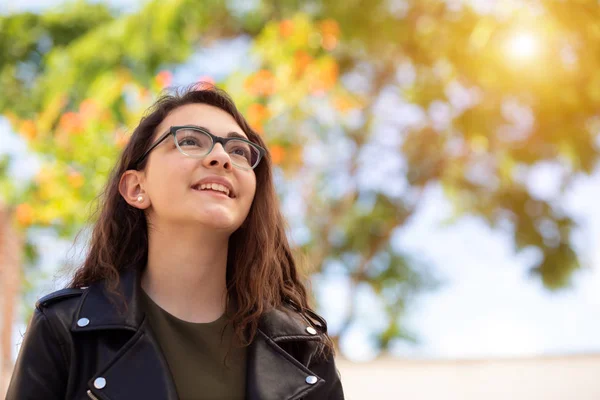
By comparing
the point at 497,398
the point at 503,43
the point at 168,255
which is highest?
the point at 503,43

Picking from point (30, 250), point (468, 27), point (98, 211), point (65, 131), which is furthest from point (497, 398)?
point (30, 250)

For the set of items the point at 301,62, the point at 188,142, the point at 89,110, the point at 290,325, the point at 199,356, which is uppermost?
the point at 301,62

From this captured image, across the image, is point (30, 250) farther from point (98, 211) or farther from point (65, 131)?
point (98, 211)

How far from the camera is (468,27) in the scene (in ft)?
22.9

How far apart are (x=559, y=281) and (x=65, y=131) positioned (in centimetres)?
539

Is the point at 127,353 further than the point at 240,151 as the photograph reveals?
No

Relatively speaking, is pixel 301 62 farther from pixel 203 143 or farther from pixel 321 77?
pixel 203 143

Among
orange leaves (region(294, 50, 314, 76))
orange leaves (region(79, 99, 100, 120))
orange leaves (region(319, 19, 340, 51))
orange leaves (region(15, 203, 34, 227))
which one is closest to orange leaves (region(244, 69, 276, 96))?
orange leaves (region(294, 50, 314, 76))

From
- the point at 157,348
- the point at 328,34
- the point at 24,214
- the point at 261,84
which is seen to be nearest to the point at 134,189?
the point at 157,348

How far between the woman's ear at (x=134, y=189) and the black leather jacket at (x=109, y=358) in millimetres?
169

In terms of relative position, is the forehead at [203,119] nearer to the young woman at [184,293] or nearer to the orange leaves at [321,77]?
the young woman at [184,293]

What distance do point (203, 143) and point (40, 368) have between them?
58 centimetres

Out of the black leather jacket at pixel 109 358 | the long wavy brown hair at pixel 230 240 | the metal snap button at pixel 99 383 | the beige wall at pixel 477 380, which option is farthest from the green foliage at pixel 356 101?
the metal snap button at pixel 99 383

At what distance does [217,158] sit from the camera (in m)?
1.65
